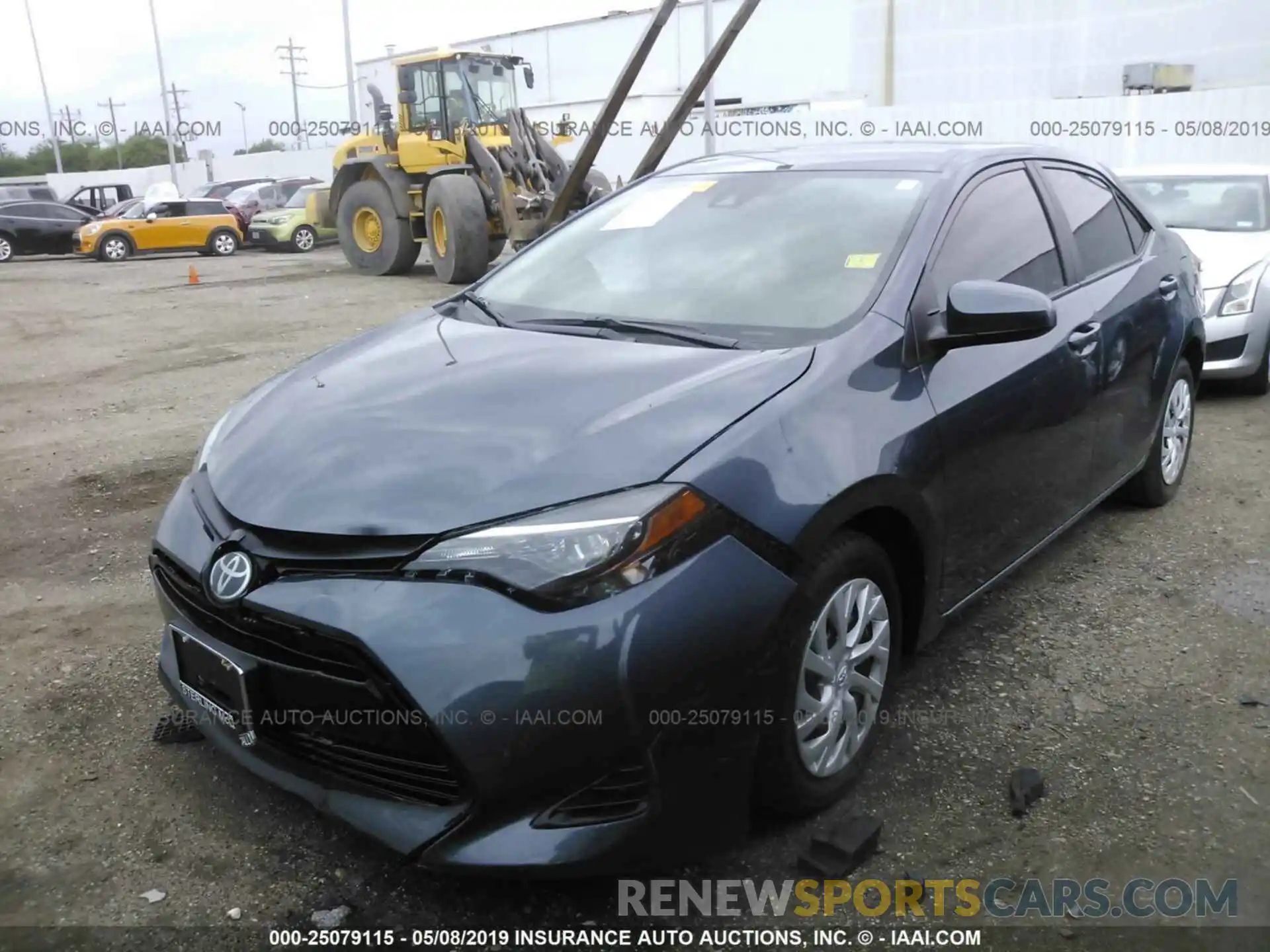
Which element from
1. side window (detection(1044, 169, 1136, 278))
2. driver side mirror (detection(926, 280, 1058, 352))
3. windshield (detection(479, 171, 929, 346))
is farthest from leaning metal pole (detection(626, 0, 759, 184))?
driver side mirror (detection(926, 280, 1058, 352))

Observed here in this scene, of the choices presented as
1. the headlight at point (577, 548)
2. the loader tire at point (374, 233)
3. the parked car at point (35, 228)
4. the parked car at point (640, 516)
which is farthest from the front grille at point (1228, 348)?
the parked car at point (35, 228)

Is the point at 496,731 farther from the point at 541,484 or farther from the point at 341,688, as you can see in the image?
the point at 541,484

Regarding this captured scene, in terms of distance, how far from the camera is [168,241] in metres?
22.8

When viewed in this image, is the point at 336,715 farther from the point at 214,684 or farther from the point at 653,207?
the point at 653,207

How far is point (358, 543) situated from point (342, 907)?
842 millimetres

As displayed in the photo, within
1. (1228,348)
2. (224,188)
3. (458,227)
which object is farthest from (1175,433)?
(224,188)

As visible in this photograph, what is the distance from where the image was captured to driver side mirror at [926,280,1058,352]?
289 centimetres

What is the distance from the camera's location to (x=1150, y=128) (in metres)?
20.8

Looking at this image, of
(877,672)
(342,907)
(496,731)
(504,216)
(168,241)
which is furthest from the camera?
(168,241)

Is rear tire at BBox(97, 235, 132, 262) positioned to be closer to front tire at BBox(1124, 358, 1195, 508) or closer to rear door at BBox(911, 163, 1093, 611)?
front tire at BBox(1124, 358, 1195, 508)

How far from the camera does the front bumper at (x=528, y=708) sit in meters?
2.08

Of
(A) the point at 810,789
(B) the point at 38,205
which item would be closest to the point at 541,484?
(A) the point at 810,789

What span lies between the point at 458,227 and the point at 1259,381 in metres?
10.0

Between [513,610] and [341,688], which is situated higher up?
[513,610]
